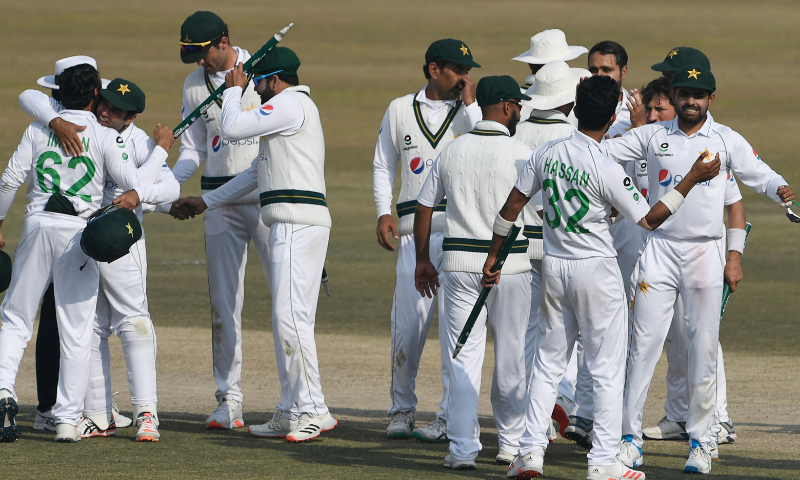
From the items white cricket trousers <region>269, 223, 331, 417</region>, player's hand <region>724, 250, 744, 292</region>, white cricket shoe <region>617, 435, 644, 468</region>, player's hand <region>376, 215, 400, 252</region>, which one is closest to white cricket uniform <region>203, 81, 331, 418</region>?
white cricket trousers <region>269, 223, 331, 417</region>

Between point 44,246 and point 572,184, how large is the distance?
317 centimetres

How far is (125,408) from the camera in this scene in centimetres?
802

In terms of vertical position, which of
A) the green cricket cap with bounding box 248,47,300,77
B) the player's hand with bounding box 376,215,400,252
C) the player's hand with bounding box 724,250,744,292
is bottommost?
the player's hand with bounding box 724,250,744,292

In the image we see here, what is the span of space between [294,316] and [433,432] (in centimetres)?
111

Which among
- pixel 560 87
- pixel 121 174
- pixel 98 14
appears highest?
pixel 98 14

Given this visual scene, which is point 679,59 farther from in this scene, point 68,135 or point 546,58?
point 68,135

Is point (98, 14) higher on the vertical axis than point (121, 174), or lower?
higher

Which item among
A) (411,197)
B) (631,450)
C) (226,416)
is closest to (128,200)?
(226,416)

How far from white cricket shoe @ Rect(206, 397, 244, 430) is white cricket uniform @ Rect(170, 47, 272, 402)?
0.06 m

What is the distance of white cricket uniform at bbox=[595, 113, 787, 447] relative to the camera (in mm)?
6078

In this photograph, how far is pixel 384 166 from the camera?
7.38m

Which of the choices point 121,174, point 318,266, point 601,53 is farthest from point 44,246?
point 601,53

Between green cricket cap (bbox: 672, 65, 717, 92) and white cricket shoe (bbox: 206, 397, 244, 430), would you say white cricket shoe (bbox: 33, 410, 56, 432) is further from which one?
green cricket cap (bbox: 672, 65, 717, 92)

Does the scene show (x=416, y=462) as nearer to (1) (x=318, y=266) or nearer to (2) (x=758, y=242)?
(1) (x=318, y=266)
